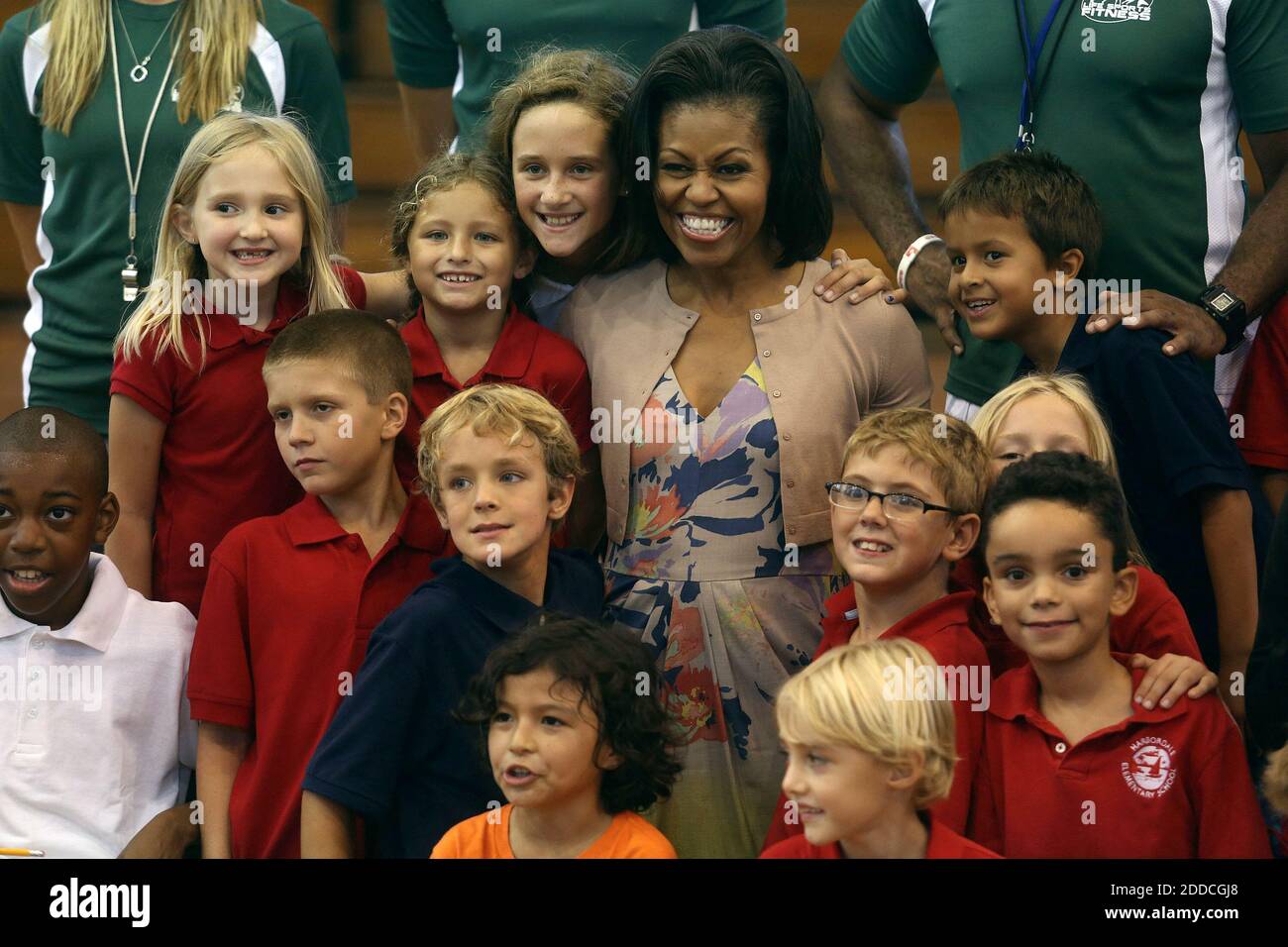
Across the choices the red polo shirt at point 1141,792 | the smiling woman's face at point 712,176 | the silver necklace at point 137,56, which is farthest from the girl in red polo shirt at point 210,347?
the red polo shirt at point 1141,792

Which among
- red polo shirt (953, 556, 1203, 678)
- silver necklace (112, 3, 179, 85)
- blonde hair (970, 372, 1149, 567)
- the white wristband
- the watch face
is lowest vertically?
red polo shirt (953, 556, 1203, 678)

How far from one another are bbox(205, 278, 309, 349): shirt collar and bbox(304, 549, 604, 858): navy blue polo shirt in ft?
1.99

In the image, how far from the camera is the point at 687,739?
9.70 feet

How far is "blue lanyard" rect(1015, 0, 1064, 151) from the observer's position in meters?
3.27

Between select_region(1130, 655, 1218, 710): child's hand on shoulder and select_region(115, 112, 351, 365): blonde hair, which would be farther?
select_region(115, 112, 351, 365): blonde hair

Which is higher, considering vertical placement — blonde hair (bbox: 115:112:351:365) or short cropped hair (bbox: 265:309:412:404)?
blonde hair (bbox: 115:112:351:365)

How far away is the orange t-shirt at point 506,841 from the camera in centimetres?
254

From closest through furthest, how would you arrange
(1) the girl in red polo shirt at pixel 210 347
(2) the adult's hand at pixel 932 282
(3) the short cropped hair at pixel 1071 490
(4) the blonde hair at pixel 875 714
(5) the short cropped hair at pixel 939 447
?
(4) the blonde hair at pixel 875 714 → (3) the short cropped hair at pixel 1071 490 → (5) the short cropped hair at pixel 939 447 → (1) the girl in red polo shirt at pixel 210 347 → (2) the adult's hand at pixel 932 282

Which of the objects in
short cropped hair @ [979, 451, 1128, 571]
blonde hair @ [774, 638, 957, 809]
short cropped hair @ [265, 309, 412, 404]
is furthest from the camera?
→ short cropped hair @ [265, 309, 412, 404]

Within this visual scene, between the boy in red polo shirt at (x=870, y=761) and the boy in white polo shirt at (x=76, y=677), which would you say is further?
the boy in white polo shirt at (x=76, y=677)

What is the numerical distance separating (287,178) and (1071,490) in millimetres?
1416

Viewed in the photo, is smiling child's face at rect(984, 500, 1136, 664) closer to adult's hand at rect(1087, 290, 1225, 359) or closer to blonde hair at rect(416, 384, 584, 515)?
adult's hand at rect(1087, 290, 1225, 359)

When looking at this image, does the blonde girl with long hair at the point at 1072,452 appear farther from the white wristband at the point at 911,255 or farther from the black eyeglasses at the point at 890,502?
the white wristband at the point at 911,255

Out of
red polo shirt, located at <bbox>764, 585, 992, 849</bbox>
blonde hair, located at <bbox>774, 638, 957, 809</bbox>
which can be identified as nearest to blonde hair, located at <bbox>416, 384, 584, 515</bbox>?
red polo shirt, located at <bbox>764, 585, 992, 849</bbox>
